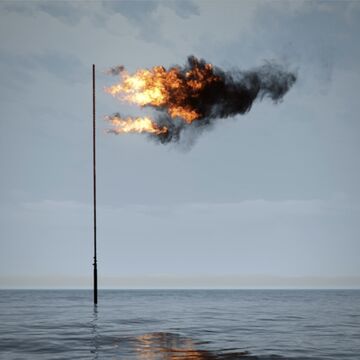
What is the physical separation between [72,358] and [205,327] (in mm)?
13470

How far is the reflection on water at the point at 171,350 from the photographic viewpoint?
1916cm

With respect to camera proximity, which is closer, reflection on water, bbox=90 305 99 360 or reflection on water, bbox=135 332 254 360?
reflection on water, bbox=135 332 254 360

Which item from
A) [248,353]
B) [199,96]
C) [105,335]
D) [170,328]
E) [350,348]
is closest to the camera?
[248,353]

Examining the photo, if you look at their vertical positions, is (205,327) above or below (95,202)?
below

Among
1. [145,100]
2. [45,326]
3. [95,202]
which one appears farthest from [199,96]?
[45,326]

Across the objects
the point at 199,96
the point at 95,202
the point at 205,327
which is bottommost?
the point at 205,327

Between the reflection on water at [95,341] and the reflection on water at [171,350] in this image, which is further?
the reflection on water at [95,341]

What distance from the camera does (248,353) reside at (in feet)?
66.9

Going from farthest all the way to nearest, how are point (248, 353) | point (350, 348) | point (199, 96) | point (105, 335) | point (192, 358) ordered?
point (199, 96), point (105, 335), point (350, 348), point (248, 353), point (192, 358)

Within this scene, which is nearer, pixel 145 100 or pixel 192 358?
pixel 192 358

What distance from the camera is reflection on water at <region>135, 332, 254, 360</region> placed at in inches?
754

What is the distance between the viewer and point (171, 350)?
20.8 meters

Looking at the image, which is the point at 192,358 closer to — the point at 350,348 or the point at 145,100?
the point at 350,348

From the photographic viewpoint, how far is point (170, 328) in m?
29.8
